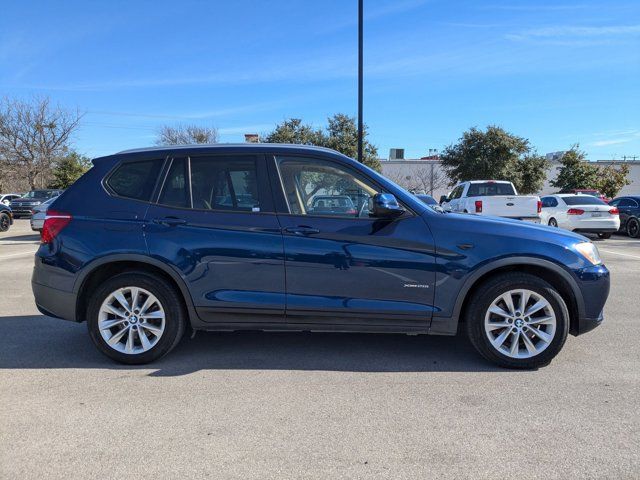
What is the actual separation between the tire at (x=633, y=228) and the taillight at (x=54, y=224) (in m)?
18.7

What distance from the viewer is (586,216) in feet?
53.7

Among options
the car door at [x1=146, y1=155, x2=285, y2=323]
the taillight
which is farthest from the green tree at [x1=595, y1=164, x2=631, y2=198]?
the taillight

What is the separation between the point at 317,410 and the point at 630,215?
1833cm

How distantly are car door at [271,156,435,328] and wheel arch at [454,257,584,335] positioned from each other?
1.05ft

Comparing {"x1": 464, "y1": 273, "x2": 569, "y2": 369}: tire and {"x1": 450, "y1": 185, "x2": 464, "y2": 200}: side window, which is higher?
{"x1": 450, "y1": 185, "x2": 464, "y2": 200}: side window

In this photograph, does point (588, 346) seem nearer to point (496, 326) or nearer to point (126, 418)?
point (496, 326)

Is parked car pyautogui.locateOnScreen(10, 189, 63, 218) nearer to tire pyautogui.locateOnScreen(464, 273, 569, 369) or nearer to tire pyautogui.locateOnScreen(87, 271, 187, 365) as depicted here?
tire pyautogui.locateOnScreen(87, 271, 187, 365)

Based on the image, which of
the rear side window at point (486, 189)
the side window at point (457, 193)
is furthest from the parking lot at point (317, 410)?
the side window at point (457, 193)

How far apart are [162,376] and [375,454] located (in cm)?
203

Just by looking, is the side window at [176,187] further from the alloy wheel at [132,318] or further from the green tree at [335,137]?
the green tree at [335,137]

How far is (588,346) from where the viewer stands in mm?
4852

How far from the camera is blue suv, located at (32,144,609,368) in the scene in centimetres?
412

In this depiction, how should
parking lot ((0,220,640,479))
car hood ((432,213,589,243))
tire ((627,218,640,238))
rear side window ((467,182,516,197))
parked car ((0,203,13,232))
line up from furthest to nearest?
1. parked car ((0,203,13,232))
2. tire ((627,218,640,238))
3. rear side window ((467,182,516,197))
4. car hood ((432,213,589,243))
5. parking lot ((0,220,640,479))

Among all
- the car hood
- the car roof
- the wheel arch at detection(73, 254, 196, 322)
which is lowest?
the wheel arch at detection(73, 254, 196, 322)
